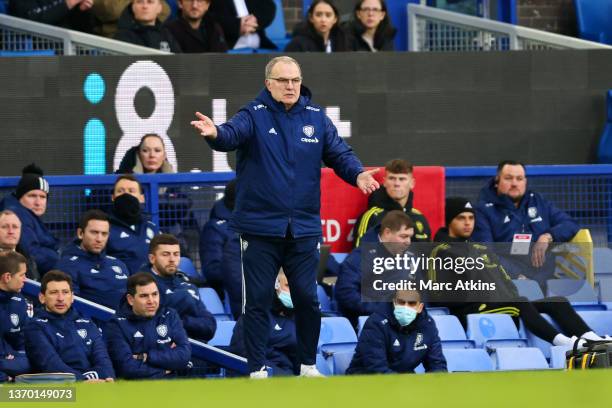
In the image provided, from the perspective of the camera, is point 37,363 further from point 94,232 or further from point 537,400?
point 537,400

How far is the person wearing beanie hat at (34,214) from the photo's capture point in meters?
11.4

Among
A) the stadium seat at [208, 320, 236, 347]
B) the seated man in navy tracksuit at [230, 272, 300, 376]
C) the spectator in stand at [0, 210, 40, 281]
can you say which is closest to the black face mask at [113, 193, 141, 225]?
the spectator in stand at [0, 210, 40, 281]

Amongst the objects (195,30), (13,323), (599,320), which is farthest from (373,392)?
(195,30)

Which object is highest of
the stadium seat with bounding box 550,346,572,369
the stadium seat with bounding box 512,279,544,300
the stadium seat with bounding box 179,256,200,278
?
the stadium seat with bounding box 179,256,200,278

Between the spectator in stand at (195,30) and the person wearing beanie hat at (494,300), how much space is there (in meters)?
3.04

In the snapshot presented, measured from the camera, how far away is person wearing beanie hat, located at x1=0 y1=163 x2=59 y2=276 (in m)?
11.4

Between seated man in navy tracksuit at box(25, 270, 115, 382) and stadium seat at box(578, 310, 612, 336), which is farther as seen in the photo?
stadium seat at box(578, 310, 612, 336)

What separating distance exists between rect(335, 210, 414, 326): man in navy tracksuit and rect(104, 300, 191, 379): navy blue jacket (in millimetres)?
1504

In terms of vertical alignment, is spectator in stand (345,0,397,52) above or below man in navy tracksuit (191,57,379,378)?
above

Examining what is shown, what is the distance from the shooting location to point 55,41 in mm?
13602

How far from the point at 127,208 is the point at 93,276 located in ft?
2.40

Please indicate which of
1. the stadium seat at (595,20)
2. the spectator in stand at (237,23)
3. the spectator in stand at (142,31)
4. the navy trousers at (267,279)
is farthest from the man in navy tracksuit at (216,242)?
the stadium seat at (595,20)

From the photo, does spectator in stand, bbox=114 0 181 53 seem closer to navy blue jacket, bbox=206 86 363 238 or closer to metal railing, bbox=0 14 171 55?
metal railing, bbox=0 14 171 55

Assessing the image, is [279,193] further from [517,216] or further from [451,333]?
[517,216]
